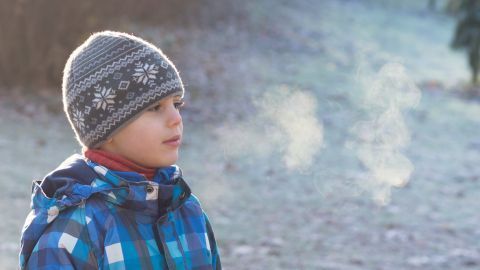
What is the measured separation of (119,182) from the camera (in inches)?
82.7

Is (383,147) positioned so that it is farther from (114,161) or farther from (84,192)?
(84,192)

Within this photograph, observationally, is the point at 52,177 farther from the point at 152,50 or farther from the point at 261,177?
the point at 261,177

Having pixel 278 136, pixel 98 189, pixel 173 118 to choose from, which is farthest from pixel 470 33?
pixel 98 189

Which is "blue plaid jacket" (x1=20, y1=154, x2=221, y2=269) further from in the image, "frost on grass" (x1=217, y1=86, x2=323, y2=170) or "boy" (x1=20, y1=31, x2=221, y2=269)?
"frost on grass" (x1=217, y1=86, x2=323, y2=170)

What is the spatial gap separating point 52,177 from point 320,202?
4972 mm

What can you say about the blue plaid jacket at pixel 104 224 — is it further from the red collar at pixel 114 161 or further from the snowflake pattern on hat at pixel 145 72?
the snowflake pattern on hat at pixel 145 72

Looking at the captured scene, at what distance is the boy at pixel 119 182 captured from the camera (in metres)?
2.04

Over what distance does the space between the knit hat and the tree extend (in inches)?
588

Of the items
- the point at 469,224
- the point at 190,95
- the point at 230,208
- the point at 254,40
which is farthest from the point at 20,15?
the point at 254,40

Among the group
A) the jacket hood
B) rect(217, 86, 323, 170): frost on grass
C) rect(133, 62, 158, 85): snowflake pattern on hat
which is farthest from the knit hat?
rect(217, 86, 323, 170): frost on grass

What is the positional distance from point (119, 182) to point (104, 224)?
0.38 ft

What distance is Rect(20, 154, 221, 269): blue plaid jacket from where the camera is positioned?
2.03 metres

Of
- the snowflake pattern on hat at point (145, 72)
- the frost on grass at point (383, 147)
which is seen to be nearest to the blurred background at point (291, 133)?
the frost on grass at point (383, 147)

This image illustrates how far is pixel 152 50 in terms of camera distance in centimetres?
226
